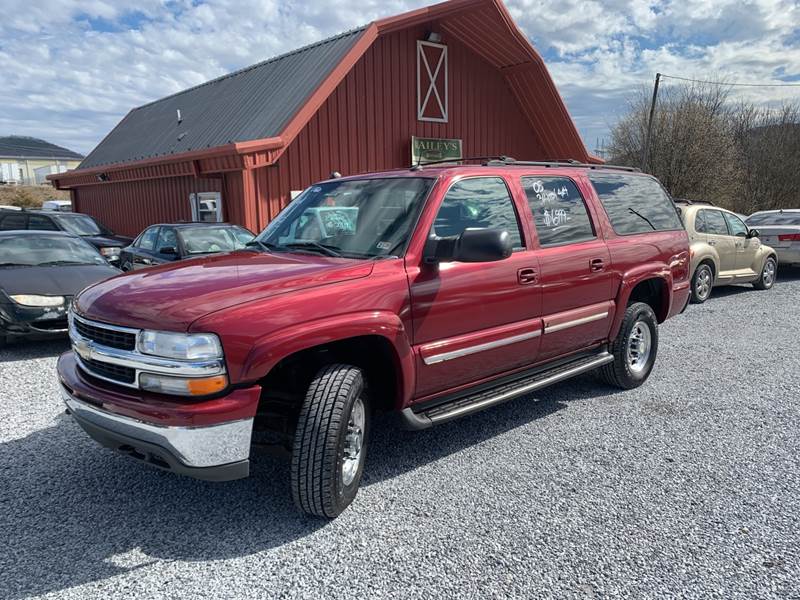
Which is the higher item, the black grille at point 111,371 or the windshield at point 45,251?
the windshield at point 45,251

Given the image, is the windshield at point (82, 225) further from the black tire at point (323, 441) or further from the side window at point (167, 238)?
the black tire at point (323, 441)

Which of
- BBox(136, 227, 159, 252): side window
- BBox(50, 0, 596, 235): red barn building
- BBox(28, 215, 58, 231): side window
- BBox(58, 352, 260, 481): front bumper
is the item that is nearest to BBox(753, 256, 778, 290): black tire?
BBox(50, 0, 596, 235): red barn building

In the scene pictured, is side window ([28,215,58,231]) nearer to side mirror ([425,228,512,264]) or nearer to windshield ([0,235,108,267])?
windshield ([0,235,108,267])

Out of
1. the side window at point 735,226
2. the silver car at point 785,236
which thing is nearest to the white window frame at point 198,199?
the side window at point 735,226

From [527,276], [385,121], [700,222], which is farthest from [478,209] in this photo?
[385,121]

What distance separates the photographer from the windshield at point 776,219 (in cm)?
1364

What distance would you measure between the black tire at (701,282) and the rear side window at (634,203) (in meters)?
4.90

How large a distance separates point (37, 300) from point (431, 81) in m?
10.7

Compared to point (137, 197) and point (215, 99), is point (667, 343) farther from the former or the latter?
point (137, 197)

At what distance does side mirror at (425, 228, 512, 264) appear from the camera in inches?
127

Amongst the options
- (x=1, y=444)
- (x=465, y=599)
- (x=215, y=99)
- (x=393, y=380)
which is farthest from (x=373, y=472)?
(x=215, y=99)

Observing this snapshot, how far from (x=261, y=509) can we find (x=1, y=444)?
2242mm

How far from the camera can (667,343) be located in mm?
7250

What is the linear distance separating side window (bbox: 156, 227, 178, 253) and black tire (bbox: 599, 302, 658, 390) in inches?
290
